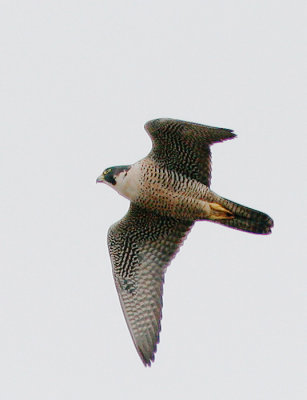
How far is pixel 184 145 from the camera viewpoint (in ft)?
38.7

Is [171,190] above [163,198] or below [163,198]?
above

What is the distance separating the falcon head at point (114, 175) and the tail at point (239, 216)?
1.16 metres

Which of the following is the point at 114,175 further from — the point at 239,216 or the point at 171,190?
the point at 239,216

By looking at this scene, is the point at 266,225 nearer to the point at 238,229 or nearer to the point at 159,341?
the point at 238,229

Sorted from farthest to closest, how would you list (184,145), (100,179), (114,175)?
(100,179) → (114,175) → (184,145)

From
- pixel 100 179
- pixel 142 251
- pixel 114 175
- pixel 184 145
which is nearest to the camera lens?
pixel 184 145

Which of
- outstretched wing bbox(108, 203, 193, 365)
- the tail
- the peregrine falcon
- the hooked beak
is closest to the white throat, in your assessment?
the peregrine falcon

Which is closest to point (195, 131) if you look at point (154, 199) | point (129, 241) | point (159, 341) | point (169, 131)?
point (169, 131)

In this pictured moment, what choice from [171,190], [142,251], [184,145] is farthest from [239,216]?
[142,251]

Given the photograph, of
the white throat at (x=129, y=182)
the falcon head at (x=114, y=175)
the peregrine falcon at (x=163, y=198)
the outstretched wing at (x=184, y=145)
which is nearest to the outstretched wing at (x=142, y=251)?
the peregrine falcon at (x=163, y=198)

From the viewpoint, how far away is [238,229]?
39.0 ft

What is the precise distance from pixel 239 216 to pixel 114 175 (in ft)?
5.57

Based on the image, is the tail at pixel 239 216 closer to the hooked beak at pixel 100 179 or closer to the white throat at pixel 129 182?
the white throat at pixel 129 182

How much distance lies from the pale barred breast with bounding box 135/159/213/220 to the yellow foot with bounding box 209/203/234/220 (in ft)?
0.27
